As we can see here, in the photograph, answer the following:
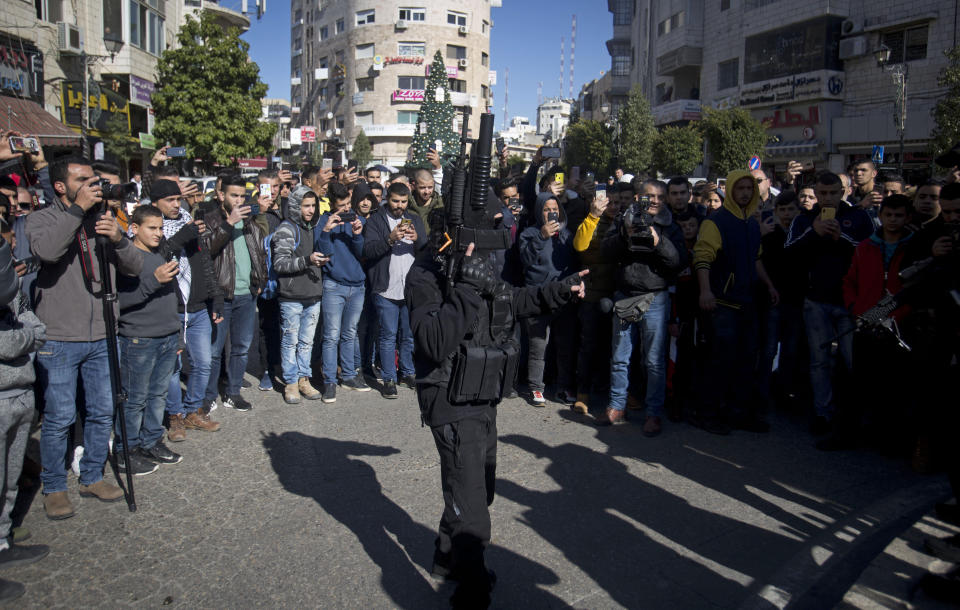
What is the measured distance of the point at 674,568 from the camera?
12.4 feet

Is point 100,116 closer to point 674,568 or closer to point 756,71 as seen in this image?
point 674,568

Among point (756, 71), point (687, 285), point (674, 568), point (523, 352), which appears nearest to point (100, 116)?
point (523, 352)

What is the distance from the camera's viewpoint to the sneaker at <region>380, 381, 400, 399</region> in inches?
275

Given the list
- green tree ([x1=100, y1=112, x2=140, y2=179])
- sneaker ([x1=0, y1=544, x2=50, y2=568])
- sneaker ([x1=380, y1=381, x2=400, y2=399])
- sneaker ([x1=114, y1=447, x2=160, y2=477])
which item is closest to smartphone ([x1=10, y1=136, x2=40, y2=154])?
sneaker ([x1=114, y1=447, x2=160, y2=477])

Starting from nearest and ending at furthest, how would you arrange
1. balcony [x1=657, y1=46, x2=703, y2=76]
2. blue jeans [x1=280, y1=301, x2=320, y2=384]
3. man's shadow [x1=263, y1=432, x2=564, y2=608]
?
man's shadow [x1=263, y1=432, x2=564, y2=608] < blue jeans [x1=280, y1=301, x2=320, y2=384] < balcony [x1=657, y1=46, x2=703, y2=76]

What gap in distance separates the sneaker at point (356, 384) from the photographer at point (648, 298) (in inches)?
103

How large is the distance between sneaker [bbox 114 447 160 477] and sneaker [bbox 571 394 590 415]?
3770 mm

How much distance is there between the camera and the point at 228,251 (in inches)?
245

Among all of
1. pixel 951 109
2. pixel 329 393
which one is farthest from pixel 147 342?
pixel 951 109

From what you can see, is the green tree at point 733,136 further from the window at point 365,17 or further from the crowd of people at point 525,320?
the window at point 365,17

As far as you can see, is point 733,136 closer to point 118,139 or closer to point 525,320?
point 118,139

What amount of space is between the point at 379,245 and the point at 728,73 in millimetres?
37379

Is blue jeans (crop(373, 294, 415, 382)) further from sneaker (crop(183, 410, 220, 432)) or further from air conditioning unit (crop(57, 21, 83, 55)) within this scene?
air conditioning unit (crop(57, 21, 83, 55))

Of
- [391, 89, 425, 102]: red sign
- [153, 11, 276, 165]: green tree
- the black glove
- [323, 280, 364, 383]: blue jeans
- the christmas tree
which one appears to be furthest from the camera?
[391, 89, 425, 102]: red sign
